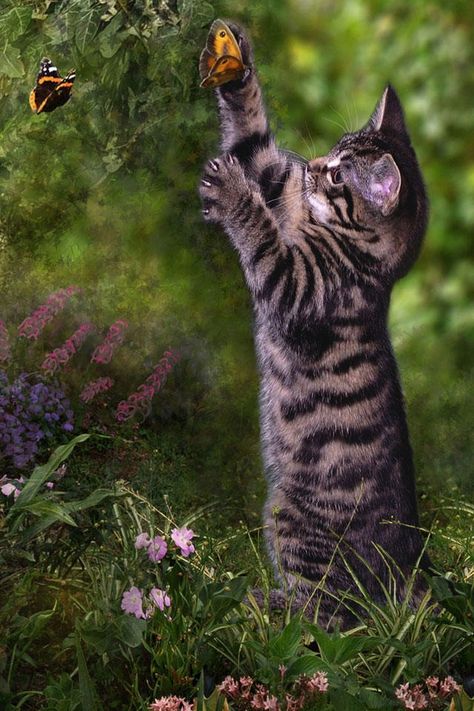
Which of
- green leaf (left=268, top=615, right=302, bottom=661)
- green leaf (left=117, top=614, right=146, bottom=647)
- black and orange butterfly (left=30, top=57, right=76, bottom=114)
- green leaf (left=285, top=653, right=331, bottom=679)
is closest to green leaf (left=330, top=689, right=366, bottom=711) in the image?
green leaf (left=285, top=653, right=331, bottom=679)

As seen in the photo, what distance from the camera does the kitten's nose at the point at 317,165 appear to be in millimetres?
4117

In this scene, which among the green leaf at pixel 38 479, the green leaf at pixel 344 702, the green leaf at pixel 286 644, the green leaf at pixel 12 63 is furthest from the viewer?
the green leaf at pixel 12 63

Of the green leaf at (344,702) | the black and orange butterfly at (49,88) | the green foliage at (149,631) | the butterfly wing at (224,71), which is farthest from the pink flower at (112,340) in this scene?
the green leaf at (344,702)

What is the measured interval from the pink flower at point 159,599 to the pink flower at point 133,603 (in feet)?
0.15

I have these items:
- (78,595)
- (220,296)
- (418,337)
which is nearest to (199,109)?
(220,296)

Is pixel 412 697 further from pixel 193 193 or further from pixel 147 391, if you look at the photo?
pixel 193 193

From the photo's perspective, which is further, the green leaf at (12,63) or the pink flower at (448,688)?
the green leaf at (12,63)

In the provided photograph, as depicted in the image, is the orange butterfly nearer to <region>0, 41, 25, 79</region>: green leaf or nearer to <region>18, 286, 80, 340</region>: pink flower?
<region>0, 41, 25, 79</region>: green leaf

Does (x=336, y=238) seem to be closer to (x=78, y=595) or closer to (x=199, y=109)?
(x=199, y=109)

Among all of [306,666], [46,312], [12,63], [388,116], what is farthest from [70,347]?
[306,666]

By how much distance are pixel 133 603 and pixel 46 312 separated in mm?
1646

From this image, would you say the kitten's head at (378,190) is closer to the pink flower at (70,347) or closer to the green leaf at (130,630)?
the pink flower at (70,347)

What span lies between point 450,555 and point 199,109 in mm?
2057

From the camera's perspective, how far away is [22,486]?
143 inches
